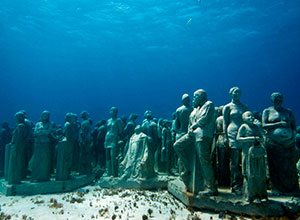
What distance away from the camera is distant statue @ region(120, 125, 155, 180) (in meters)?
14.1

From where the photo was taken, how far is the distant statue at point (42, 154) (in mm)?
14703

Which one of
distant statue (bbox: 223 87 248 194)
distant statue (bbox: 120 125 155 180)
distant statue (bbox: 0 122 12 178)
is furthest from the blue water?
distant statue (bbox: 223 87 248 194)

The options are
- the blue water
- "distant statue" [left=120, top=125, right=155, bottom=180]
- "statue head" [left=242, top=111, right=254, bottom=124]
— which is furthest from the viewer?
the blue water

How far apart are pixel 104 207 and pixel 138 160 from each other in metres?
4.19

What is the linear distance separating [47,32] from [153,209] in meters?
57.0

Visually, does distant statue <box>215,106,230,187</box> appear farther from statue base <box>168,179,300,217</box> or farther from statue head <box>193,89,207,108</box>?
statue head <box>193,89,207,108</box>

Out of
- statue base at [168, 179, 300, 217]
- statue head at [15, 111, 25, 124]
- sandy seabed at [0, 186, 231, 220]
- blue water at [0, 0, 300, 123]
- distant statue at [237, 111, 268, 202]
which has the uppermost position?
blue water at [0, 0, 300, 123]

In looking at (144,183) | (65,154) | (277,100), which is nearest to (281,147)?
(277,100)

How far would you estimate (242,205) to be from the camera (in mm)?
8484

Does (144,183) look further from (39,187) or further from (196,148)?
(39,187)

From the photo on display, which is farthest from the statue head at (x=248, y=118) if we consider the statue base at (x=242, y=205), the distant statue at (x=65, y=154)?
the distant statue at (x=65, y=154)

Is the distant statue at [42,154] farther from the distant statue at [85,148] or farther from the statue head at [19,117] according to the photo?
the distant statue at [85,148]

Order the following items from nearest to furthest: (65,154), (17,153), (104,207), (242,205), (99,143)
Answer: (242,205), (104,207), (17,153), (65,154), (99,143)

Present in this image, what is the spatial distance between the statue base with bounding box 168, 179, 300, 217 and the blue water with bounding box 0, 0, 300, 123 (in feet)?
123
